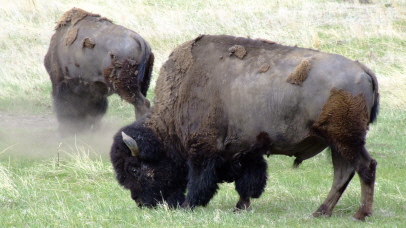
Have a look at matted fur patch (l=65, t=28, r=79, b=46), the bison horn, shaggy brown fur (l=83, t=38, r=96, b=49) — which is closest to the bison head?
the bison horn

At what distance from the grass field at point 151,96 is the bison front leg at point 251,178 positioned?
0.66 ft

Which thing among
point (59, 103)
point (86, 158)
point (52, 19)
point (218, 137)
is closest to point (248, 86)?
point (218, 137)

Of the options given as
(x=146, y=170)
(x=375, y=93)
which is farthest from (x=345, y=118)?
(x=146, y=170)

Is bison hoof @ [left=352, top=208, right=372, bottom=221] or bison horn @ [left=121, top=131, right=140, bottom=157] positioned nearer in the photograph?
bison hoof @ [left=352, top=208, right=372, bottom=221]

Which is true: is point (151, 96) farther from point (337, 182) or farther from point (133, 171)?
point (337, 182)

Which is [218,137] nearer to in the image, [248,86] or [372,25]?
[248,86]

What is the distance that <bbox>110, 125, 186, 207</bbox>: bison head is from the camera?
276 inches

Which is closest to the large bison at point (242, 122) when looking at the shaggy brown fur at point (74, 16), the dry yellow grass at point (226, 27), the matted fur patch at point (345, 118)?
the matted fur patch at point (345, 118)

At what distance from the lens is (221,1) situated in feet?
81.1

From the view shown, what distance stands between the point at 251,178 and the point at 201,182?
54 cm

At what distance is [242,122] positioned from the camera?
6.73 meters

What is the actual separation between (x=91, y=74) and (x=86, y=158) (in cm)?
233

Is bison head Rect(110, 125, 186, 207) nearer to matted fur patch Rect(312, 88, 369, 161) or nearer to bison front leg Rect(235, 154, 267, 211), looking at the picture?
bison front leg Rect(235, 154, 267, 211)

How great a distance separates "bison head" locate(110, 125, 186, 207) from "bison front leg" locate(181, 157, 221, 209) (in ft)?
0.85
